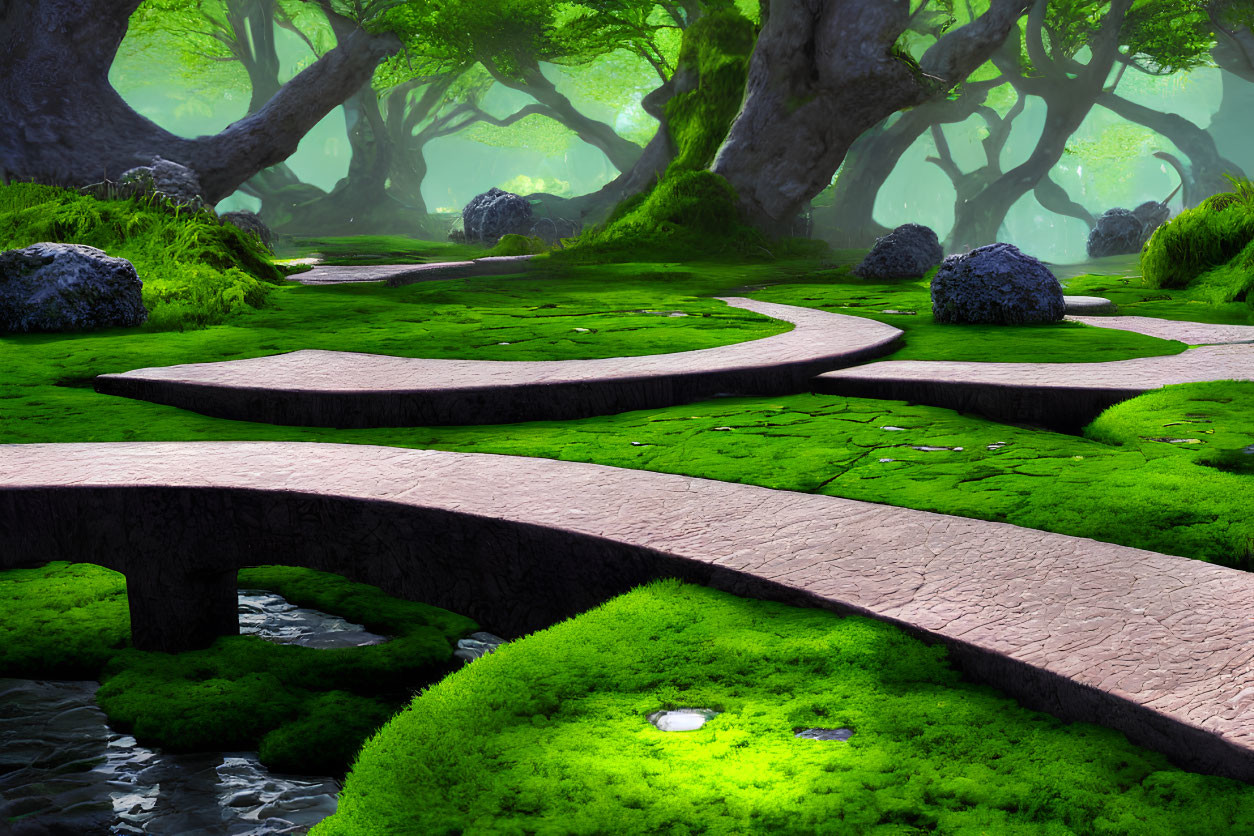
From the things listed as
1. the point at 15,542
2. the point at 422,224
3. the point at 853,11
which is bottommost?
the point at 15,542

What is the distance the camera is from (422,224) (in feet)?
103

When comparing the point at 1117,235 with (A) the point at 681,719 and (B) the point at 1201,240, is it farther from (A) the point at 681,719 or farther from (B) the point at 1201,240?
(A) the point at 681,719

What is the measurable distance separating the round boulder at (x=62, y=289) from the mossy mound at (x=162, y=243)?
0.31m

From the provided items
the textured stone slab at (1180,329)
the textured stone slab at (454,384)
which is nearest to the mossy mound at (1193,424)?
the textured stone slab at (454,384)

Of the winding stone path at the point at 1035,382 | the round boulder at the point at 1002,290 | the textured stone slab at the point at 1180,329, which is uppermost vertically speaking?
the round boulder at the point at 1002,290

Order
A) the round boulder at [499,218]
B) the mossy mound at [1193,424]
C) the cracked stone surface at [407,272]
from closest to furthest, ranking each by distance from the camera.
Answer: the mossy mound at [1193,424] → the cracked stone surface at [407,272] → the round boulder at [499,218]

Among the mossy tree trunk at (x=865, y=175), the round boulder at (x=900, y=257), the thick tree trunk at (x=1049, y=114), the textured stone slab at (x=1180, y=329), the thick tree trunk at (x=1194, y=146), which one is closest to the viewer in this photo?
the textured stone slab at (x=1180, y=329)

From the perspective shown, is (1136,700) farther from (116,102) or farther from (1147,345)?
(116,102)

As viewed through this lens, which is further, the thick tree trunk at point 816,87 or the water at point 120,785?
the thick tree trunk at point 816,87

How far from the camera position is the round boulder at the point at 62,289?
246 inches

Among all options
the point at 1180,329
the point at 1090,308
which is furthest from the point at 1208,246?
the point at 1180,329

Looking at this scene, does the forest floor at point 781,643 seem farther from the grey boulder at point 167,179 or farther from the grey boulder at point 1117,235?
the grey boulder at point 1117,235

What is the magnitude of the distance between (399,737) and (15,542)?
1866 millimetres

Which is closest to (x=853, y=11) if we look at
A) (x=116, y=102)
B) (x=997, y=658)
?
(x=116, y=102)
